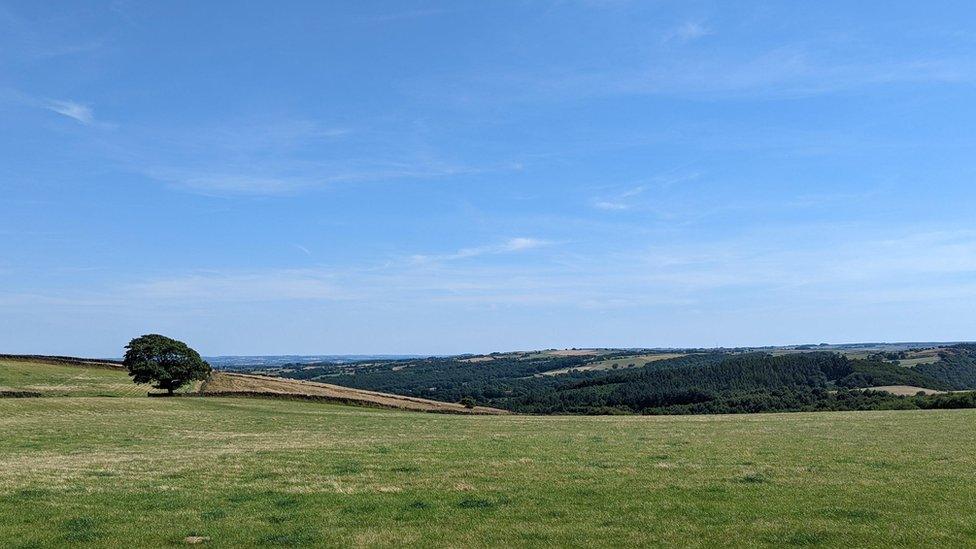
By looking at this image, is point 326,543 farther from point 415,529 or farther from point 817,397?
point 817,397

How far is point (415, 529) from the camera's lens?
14758mm

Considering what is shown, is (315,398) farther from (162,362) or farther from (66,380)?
(66,380)

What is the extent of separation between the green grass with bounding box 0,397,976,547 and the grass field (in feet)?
0.24

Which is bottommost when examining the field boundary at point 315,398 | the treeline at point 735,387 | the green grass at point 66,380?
the treeline at point 735,387

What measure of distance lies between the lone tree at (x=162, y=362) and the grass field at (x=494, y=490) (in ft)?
132

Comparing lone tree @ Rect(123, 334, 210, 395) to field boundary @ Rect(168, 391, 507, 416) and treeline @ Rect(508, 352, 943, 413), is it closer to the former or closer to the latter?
field boundary @ Rect(168, 391, 507, 416)

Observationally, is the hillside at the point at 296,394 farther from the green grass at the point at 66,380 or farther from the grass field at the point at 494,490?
the grass field at the point at 494,490

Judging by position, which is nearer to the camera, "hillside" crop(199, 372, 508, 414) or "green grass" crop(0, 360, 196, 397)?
"green grass" crop(0, 360, 196, 397)

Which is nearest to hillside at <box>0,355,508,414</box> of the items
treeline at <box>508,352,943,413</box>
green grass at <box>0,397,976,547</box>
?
green grass at <box>0,397,976,547</box>

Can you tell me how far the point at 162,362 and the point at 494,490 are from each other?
2693 inches

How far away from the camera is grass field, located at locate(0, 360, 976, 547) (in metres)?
14.2

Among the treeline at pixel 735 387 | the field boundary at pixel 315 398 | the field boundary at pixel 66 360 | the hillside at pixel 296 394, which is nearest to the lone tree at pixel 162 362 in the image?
the field boundary at pixel 315 398

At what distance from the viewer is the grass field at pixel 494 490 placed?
14219 millimetres

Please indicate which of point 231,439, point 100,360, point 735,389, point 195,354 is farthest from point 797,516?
point 735,389
